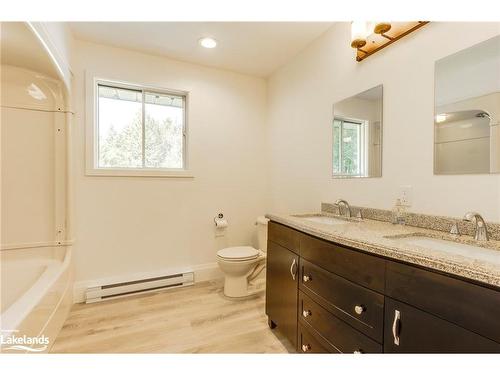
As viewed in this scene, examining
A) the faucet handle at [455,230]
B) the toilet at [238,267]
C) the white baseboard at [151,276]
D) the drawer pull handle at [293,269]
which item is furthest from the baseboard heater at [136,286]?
the faucet handle at [455,230]

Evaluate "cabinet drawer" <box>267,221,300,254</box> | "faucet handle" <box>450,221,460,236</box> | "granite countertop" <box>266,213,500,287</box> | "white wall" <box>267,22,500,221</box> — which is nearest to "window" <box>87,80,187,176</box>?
"white wall" <box>267,22,500,221</box>

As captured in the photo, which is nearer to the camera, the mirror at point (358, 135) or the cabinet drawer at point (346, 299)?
the cabinet drawer at point (346, 299)

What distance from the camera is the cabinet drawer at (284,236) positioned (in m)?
1.54

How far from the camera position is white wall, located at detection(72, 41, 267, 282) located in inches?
92.3

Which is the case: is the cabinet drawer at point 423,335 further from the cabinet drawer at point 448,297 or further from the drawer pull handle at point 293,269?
the drawer pull handle at point 293,269

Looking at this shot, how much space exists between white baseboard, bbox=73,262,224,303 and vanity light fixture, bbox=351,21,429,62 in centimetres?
254

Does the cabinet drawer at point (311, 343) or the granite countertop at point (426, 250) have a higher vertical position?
the granite countertop at point (426, 250)

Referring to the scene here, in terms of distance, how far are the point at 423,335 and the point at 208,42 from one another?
8.59 ft

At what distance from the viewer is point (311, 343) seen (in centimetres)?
138

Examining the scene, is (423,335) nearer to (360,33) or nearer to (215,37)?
(360,33)

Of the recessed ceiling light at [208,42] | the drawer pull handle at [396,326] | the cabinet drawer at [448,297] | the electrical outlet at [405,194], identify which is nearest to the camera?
the cabinet drawer at [448,297]

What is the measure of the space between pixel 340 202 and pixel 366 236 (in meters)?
0.81
